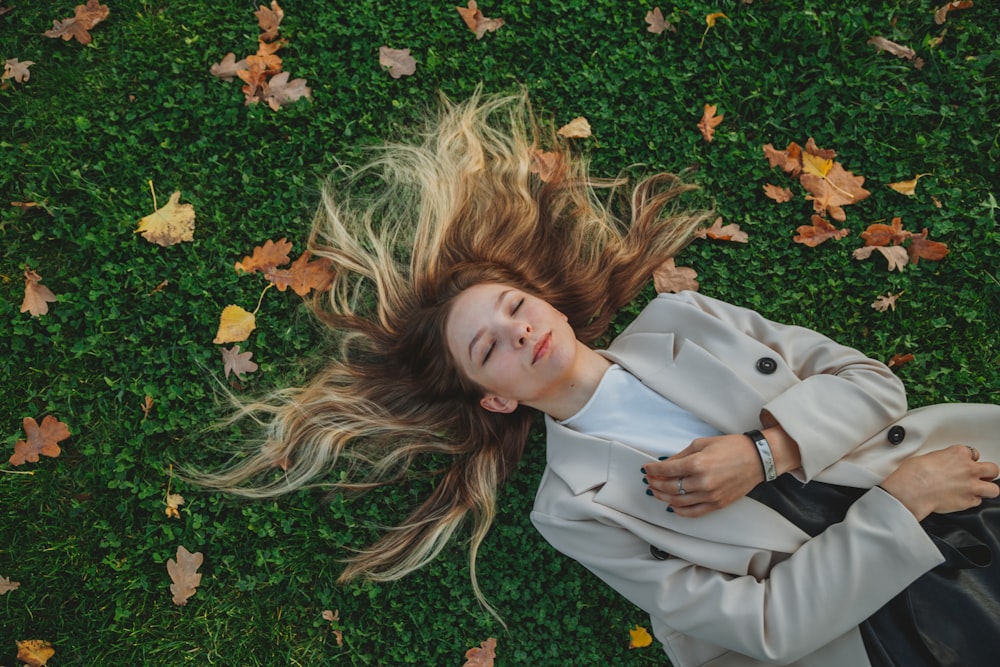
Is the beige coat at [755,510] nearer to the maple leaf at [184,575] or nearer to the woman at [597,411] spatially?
the woman at [597,411]

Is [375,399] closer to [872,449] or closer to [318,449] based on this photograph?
[318,449]

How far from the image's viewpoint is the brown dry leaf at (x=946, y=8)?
4359 millimetres

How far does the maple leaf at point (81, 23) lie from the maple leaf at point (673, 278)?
391 cm

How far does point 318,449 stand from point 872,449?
114 inches

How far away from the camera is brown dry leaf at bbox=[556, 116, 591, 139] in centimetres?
453

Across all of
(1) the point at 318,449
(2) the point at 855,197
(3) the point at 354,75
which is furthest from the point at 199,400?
(2) the point at 855,197

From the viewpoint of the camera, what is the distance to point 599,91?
15.0 ft

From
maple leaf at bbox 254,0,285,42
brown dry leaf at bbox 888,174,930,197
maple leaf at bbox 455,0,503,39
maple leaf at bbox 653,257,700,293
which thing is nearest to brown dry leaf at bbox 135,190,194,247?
maple leaf at bbox 254,0,285,42

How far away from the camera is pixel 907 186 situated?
4.25 m

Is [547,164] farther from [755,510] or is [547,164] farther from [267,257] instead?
[755,510]

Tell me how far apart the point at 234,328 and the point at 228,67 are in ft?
5.51

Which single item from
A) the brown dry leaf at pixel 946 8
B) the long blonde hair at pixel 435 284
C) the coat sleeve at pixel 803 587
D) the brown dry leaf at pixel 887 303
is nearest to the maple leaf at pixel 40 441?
the long blonde hair at pixel 435 284

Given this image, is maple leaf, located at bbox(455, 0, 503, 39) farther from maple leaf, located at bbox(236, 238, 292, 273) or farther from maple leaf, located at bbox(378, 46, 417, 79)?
maple leaf, located at bbox(236, 238, 292, 273)

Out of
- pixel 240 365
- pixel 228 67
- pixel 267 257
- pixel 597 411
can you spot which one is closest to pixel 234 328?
pixel 240 365
